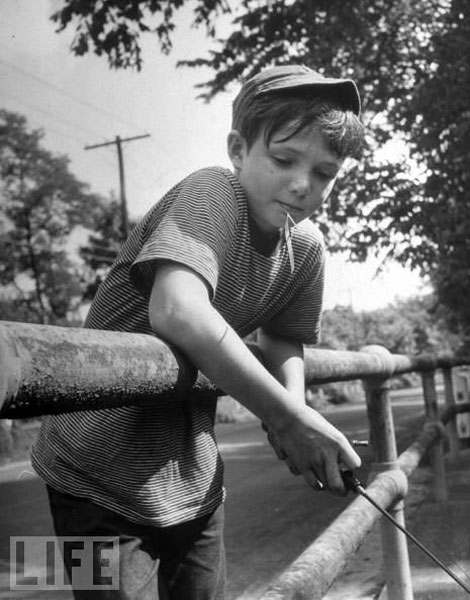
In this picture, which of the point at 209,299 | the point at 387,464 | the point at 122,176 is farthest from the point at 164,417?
the point at 122,176

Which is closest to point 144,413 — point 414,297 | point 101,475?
point 101,475

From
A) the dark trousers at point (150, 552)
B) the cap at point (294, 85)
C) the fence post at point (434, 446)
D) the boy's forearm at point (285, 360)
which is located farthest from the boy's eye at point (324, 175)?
the fence post at point (434, 446)

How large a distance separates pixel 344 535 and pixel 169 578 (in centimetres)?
32

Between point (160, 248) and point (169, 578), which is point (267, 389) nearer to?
point (160, 248)

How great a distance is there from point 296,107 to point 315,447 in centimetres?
55

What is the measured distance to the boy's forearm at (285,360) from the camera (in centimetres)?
131

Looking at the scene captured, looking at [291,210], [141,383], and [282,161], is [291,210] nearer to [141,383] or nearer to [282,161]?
[282,161]

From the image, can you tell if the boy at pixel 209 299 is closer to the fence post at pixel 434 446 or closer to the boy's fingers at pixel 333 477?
the boy's fingers at pixel 333 477

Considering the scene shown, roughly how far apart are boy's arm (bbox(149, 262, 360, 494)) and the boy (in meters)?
0.02

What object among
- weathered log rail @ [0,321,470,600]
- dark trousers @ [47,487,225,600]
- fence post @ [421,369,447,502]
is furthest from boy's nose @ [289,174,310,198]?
fence post @ [421,369,447,502]

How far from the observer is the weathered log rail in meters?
0.60

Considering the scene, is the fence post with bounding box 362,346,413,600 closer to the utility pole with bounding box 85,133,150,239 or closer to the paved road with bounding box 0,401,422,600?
the paved road with bounding box 0,401,422,600

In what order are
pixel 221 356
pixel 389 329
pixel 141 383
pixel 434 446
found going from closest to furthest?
pixel 141 383 < pixel 221 356 < pixel 434 446 < pixel 389 329

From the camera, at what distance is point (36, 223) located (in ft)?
80.0
